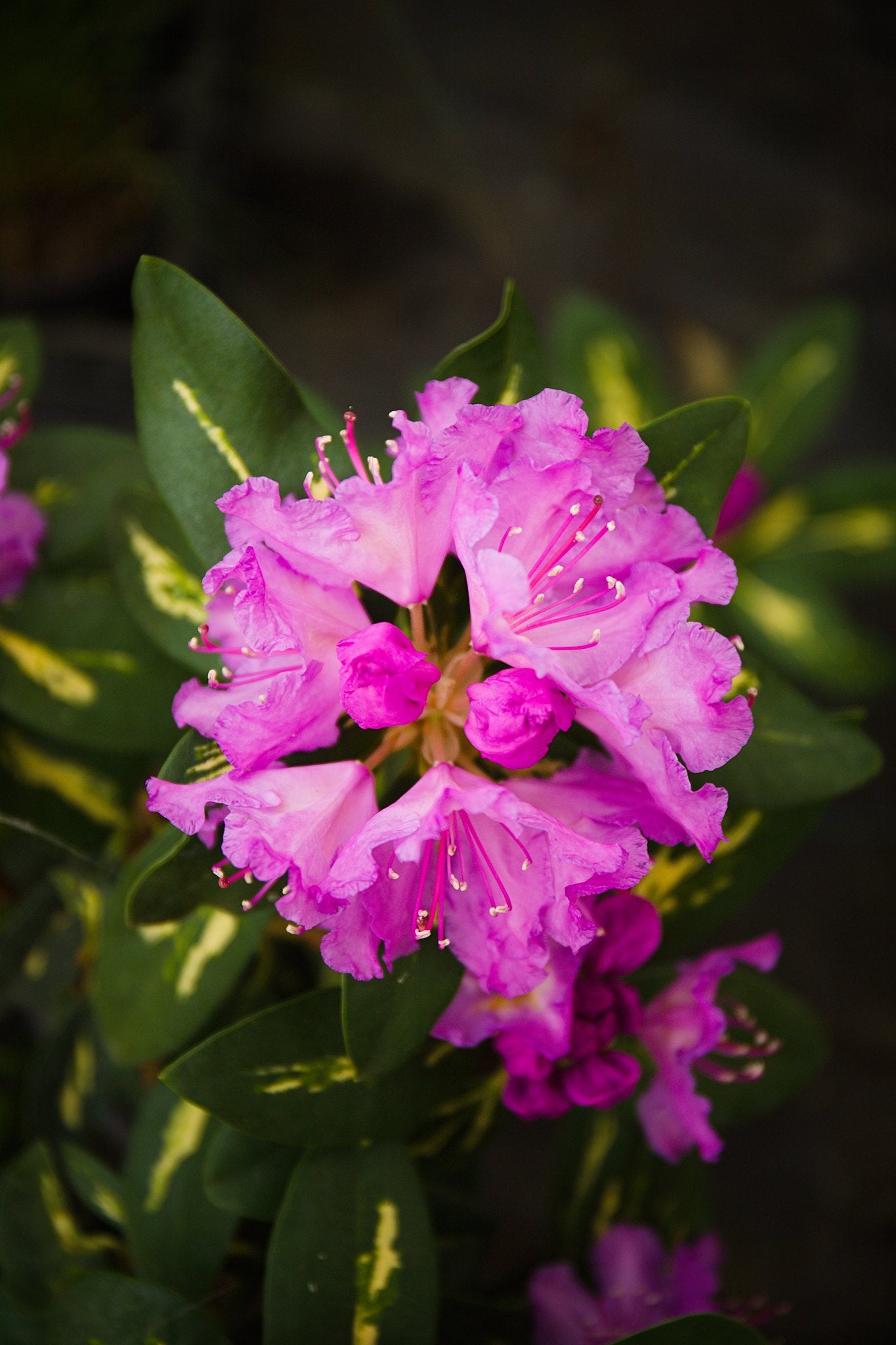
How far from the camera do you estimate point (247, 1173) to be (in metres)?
0.75

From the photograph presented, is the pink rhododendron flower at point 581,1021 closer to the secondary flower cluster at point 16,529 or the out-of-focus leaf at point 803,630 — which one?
the secondary flower cluster at point 16,529

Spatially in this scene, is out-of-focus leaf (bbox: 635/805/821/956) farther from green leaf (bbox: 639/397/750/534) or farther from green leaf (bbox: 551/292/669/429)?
green leaf (bbox: 551/292/669/429)

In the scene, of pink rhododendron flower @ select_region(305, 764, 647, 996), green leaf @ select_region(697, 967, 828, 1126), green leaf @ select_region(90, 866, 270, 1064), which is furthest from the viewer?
green leaf @ select_region(697, 967, 828, 1126)

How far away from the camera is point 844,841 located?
193 cm

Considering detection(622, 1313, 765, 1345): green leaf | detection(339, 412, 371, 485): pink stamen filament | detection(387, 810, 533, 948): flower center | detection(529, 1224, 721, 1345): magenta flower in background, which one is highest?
detection(339, 412, 371, 485): pink stamen filament

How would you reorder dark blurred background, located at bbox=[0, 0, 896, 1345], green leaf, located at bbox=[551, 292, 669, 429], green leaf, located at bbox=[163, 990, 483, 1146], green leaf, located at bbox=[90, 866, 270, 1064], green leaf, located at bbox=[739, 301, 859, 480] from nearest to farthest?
green leaf, located at bbox=[163, 990, 483, 1146], green leaf, located at bbox=[90, 866, 270, 1064], green leaf, located at bbox=[551, 292, 669, 429], green leaf, located at bbox=[739, 301, 859, 480], dark blurred background, located at bbox=[0, 0, 896, 1345]

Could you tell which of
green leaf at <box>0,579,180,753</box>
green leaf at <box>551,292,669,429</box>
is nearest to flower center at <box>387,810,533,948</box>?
green leaf at <box>0,579,180,753</box>

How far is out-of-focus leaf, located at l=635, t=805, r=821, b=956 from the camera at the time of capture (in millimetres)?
802

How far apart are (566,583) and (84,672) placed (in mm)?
445

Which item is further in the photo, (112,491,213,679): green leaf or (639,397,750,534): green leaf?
(112,491,213,679): green leaf

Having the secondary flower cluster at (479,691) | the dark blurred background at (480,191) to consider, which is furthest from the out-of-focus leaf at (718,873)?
the dark blurred background at (480,191)

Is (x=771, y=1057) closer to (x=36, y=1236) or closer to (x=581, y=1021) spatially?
(x=581, y=1021)

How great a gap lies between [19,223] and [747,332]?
1.47m

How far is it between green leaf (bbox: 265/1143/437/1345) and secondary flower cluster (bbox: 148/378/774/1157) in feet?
0.70
